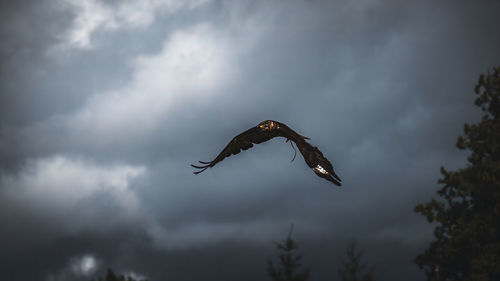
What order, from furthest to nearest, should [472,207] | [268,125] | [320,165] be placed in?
[472,207] → [268,125] → [320,165]

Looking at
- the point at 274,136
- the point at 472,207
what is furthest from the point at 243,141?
the point at 472,207

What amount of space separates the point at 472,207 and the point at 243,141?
76.8ft

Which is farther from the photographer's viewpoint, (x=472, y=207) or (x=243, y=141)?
(x=472, y=207)

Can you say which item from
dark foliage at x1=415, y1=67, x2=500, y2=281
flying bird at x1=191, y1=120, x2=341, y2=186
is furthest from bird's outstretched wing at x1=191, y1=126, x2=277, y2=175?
dark foliage at x1=415, y1=67, x2=500, y2=281

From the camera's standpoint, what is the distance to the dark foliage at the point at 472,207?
22250 millimetres

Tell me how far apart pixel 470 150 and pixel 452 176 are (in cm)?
190

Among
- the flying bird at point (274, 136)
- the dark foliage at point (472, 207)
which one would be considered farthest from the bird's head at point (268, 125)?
the dark foliage at point (472, 207)

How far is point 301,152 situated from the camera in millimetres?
4816

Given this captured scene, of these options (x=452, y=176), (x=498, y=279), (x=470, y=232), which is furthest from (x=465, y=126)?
(x=498, y=279)

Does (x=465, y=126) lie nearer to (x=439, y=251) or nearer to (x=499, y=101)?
(x=499, y=101)

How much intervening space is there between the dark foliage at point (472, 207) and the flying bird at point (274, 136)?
19993 millimetres

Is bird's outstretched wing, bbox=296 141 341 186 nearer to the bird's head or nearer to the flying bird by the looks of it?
the flying bird

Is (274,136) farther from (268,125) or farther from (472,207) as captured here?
(472,207)

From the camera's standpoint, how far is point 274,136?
5121 mm
